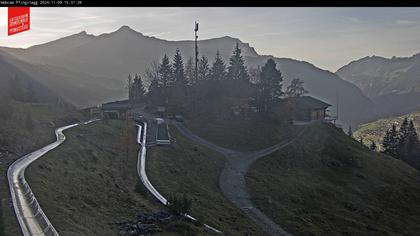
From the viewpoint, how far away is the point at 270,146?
59938 mm

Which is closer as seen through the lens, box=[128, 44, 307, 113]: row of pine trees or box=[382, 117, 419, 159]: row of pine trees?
box=[382, 117, 419, 159]: row of pine trees

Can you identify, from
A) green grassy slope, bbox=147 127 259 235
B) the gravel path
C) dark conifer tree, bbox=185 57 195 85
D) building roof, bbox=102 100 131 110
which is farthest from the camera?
dark conifer tree, bbox=185 57 195 85

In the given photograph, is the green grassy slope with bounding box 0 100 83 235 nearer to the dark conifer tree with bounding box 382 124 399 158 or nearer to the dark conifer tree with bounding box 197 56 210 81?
the dark conifer tree with bounding box 197 56 210 81

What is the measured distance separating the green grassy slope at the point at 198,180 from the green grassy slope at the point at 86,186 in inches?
107

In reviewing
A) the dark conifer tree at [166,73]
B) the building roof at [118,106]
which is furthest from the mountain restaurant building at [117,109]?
the dark conifer tree at [166,73]

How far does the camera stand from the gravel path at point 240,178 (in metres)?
30.5

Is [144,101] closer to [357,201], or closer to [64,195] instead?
[357,201]

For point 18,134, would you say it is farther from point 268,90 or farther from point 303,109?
point 303,109

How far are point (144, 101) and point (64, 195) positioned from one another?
77.1 m

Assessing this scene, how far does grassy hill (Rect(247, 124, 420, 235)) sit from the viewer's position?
1337 inches

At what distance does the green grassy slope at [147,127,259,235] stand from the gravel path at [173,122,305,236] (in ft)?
3.03

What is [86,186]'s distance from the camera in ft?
87.7
